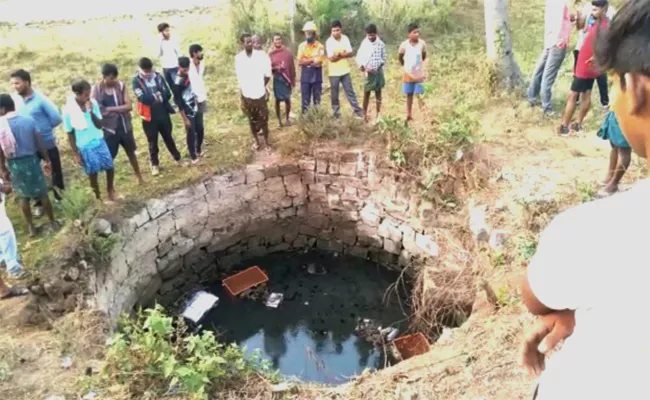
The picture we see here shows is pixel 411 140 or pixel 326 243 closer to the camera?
pixel 411 140

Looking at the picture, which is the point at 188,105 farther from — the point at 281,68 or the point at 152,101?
the point at 281,68

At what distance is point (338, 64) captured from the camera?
745 cm

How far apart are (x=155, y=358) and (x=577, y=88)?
500 cm

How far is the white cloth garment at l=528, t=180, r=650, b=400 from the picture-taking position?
1.15 metres

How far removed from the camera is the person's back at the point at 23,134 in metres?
5.61

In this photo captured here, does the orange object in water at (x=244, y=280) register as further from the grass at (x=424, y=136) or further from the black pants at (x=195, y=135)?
the black pants at (x=195, y=135)

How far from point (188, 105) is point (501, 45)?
391 cm

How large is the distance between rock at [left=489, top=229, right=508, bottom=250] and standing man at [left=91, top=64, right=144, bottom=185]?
3.53m

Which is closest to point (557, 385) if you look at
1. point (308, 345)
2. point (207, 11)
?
point (308, 345)

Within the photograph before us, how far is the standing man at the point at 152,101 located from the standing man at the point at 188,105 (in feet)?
0.39

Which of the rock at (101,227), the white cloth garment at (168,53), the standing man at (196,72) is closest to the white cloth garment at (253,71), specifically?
the standing man at (196,72)

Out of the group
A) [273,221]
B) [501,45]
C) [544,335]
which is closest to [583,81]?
[501,45]

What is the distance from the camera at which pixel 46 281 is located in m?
5.54

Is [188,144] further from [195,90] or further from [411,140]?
[411,140]
